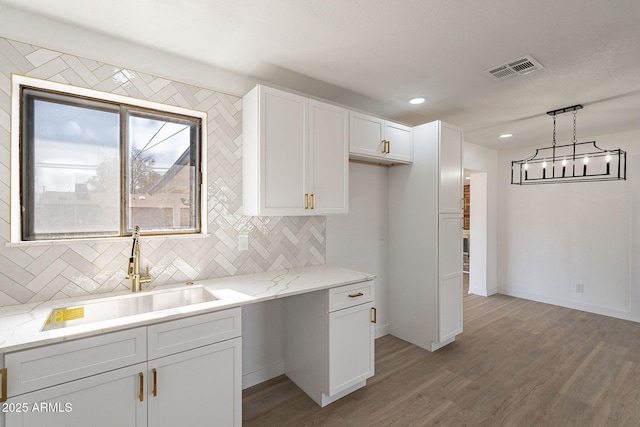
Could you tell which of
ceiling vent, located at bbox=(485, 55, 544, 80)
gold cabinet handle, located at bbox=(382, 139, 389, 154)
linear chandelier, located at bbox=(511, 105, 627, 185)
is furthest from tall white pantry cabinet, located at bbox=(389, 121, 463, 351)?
linear chandelier, located at bbox=(511, 105, 627, 185)

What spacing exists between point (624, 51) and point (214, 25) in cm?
272

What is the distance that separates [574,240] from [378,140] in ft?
12.2

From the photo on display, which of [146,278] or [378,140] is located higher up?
[378,140]

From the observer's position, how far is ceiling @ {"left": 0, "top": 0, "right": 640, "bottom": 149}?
5.43 ft

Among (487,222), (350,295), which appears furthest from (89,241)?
(487,222)

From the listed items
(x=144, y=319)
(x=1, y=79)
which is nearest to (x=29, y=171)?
(x=1, y=79)

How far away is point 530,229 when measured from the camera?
4902mm

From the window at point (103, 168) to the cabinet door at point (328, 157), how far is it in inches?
35.2

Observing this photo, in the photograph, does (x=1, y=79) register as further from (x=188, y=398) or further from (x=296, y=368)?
(x=296, y=368)

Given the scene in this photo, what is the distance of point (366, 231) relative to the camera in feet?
11.0

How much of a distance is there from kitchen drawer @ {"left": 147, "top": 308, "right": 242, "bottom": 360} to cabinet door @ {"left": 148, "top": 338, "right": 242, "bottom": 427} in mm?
38

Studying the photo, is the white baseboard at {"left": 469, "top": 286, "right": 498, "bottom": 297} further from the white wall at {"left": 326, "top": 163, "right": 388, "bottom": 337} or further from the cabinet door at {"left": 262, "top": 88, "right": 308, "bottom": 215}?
the cabinet door at {"left": 262, "top": 88, "right": 308, "bottom": 215}

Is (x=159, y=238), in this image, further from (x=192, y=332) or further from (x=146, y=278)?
(x=192, y=332)

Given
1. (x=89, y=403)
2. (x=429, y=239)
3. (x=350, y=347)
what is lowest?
(x=350, y=347)
